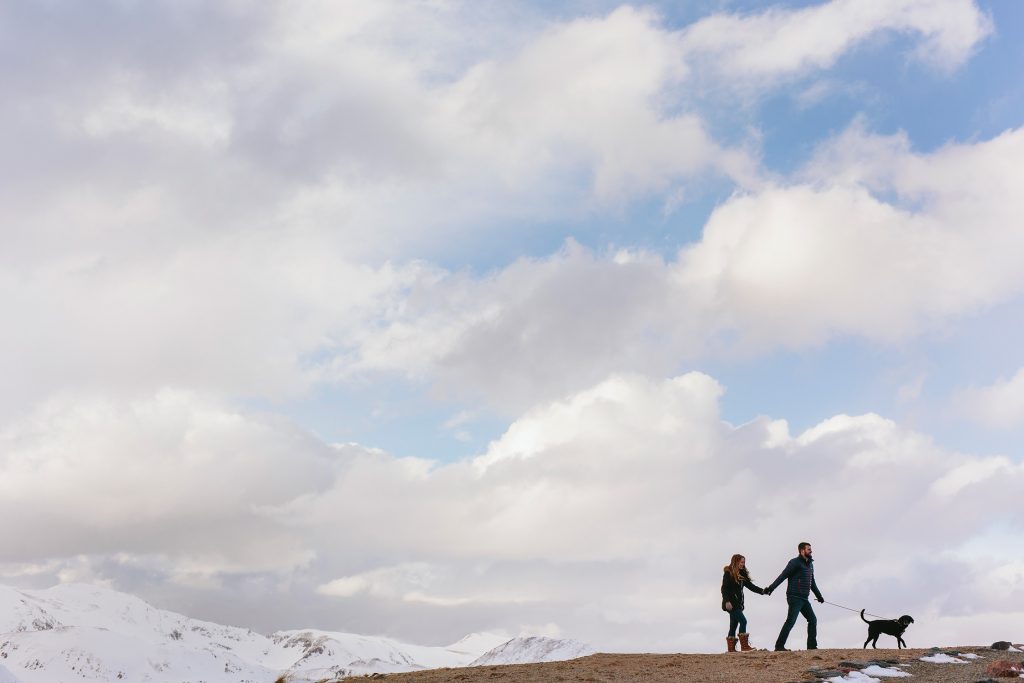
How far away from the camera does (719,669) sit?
26.5m

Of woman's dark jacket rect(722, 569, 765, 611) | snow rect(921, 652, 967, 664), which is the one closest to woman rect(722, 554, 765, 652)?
woman's dark jacket rect(722, 569, 765, 611)

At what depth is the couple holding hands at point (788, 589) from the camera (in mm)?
29922

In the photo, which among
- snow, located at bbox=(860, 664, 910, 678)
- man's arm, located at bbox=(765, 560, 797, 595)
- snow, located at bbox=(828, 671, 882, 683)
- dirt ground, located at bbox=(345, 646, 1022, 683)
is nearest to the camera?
snow, located at bbox=(828, 671, 882, 683)

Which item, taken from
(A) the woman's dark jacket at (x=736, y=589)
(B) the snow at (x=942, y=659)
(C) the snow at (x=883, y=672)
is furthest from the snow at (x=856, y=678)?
(A) the woman's dark jacket at (x=736, y=589)

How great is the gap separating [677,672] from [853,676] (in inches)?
180

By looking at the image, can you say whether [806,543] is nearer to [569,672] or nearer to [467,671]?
[569,672]

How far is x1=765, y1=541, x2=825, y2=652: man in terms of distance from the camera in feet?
98.1

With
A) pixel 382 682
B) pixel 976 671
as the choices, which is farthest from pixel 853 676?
pixel 382 682

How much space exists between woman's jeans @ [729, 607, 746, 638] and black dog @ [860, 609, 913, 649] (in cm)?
446

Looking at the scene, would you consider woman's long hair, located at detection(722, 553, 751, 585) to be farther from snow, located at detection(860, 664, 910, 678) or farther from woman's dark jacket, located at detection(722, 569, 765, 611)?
snow, located at detection(860, 664, 910, 678)

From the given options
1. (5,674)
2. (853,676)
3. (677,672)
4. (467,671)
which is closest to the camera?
(853,676)

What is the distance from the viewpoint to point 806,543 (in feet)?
99.0

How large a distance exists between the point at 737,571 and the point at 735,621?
1773mm

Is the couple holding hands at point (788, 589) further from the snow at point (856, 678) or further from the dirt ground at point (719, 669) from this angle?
the snow at point (856, 678)
